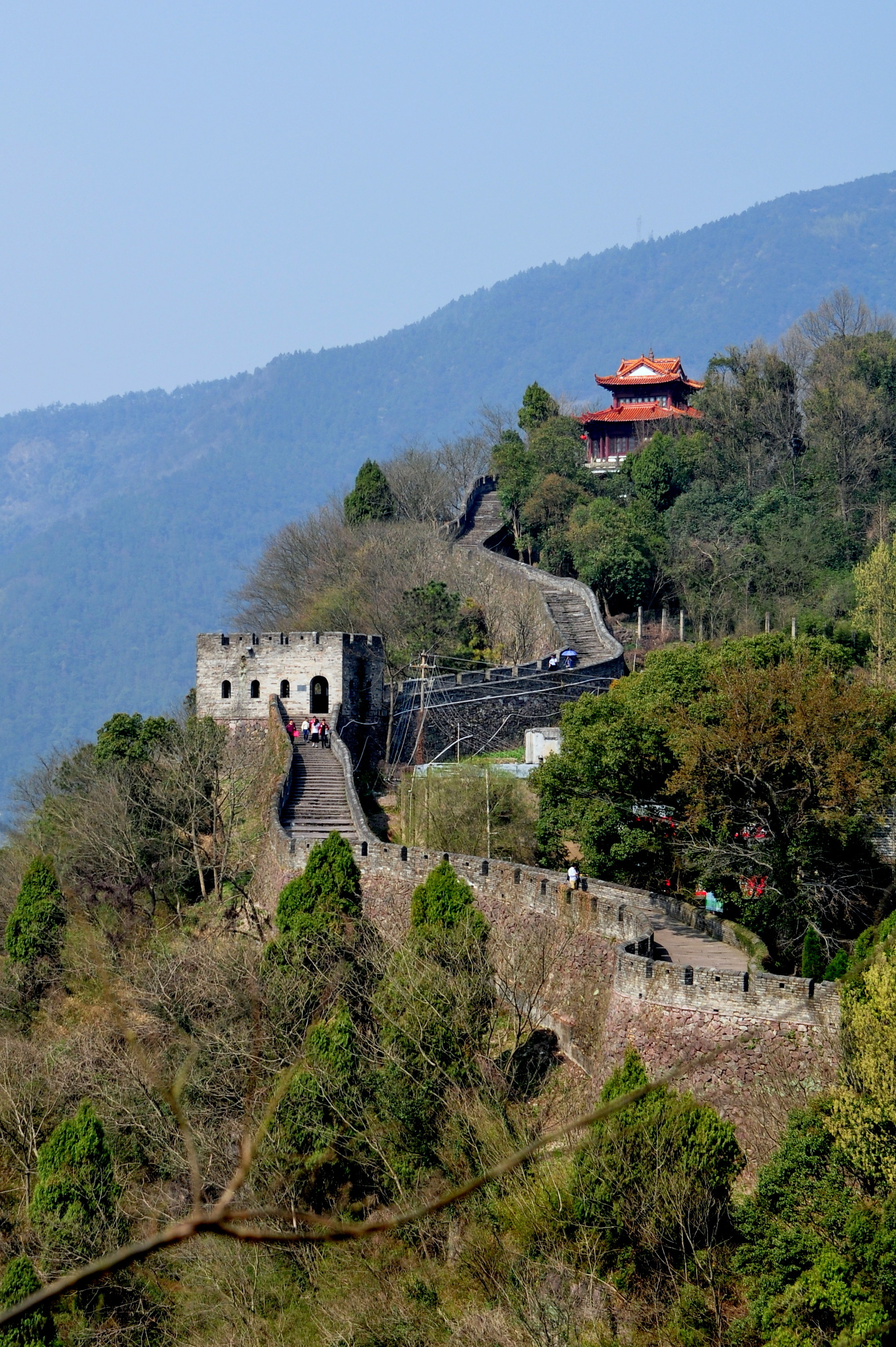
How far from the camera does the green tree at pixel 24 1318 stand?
63.2ft

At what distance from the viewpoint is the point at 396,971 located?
24094 millimetres

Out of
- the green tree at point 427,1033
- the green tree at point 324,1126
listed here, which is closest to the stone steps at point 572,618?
the green tree at point 427,1033

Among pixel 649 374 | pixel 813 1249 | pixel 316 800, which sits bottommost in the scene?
pixel 813 1249

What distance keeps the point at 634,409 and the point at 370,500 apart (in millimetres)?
12427

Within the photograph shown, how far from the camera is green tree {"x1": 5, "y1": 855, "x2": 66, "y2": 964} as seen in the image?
1231 inches

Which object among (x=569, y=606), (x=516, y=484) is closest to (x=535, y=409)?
(x=516, y=484)

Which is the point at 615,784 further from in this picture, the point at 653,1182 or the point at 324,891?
the point at 653,1182

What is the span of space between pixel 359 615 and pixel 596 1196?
33539 mm

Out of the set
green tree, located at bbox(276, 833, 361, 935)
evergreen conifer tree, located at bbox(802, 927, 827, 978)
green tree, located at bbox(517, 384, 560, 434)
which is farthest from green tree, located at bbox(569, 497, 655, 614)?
evergreen conifer tree, located at bbox(802, 927, 827, 978)

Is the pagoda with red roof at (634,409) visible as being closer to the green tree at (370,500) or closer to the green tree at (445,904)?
the green tree at (370,500)

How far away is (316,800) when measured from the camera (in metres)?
33.8

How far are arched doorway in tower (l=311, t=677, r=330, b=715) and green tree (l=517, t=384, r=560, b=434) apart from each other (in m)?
28.6

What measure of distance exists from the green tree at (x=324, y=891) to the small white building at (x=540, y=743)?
11586 mm

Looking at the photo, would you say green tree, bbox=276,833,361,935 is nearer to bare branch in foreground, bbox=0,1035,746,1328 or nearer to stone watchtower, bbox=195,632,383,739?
stone watchtower, bbox=195,632,383,739
